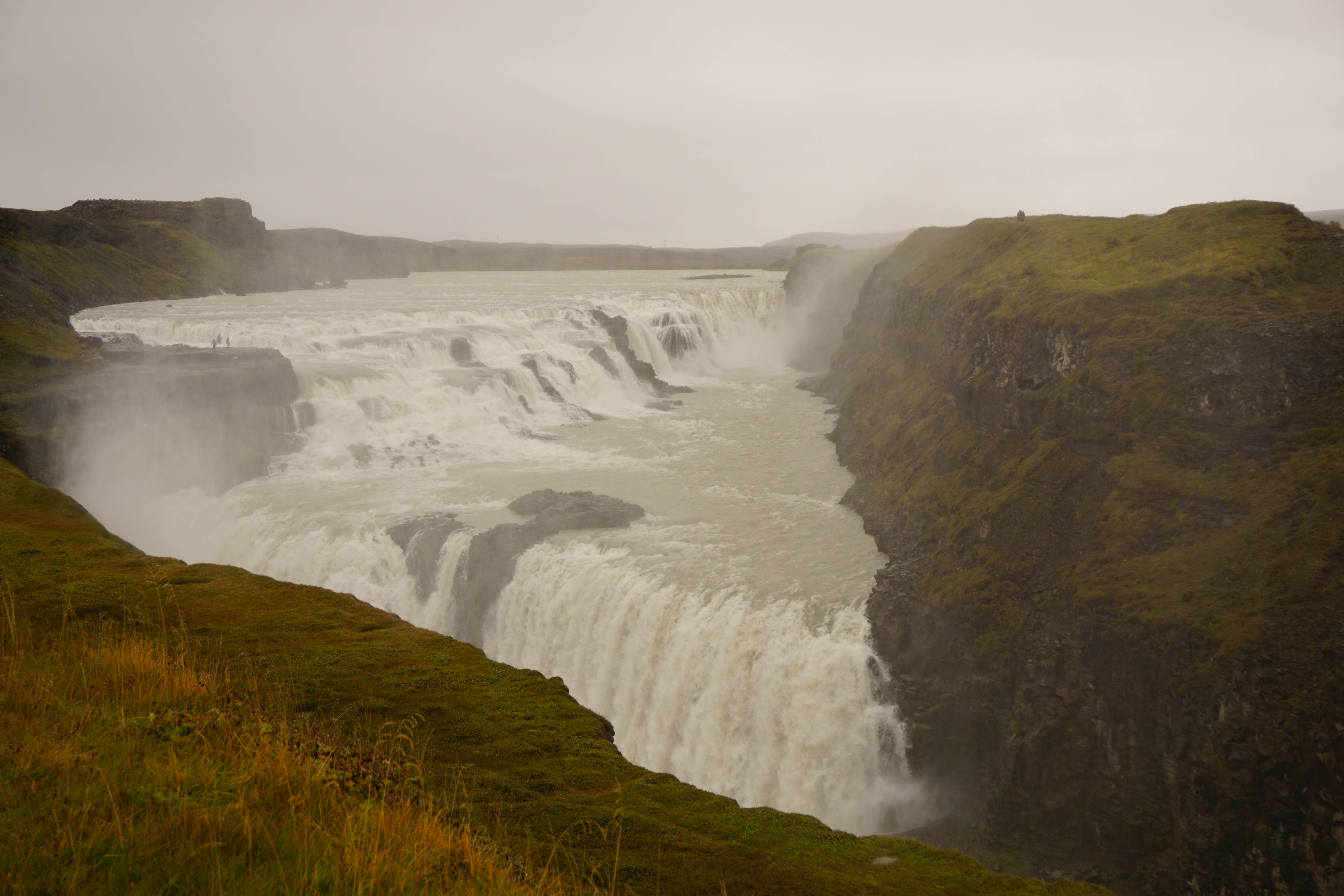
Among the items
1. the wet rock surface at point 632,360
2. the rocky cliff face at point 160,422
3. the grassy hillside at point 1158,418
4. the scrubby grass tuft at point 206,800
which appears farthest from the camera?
the wet rock surface at point 632,360

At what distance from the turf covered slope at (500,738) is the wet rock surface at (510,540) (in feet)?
32.4

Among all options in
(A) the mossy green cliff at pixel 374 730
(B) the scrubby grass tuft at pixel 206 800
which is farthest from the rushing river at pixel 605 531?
(B) the scrubby grass tuft at pixel 206 800

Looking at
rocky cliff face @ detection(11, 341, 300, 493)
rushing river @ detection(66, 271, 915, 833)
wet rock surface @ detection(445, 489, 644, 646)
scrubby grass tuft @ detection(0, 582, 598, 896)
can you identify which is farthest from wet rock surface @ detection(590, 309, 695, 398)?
scrubby grass tuft @ detection(0, 582, 598, 896)

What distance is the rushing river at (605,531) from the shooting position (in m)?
14.0

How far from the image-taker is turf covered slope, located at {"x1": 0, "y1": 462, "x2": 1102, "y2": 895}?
437 centimetres

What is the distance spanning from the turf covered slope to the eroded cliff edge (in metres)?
6.12

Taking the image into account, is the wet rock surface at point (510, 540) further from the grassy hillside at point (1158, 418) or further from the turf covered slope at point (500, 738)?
the turf covered slope at point (500, 738)

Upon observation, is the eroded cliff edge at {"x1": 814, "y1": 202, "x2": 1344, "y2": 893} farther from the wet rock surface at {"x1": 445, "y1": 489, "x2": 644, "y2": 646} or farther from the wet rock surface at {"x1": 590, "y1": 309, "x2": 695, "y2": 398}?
the wet rock surface at {"x1": 590, "y1": 309, "x2": 695, "y2": 398}

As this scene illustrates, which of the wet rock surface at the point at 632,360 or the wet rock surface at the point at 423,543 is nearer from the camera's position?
the wet rock surface at the point at 423,543

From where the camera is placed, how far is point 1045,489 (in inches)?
583

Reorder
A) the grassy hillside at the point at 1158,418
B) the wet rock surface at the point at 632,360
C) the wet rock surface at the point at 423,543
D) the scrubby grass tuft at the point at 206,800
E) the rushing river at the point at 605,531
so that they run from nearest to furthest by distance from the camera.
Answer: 1. the scrubby grass tuft at the point at 206,800
2. the grassy hillside at the point at 1158,418
3. the rushing river at the point at 605,531
4. the wet rock surface at the point at 423,543
5. the wet rock surface at the point at 632,360

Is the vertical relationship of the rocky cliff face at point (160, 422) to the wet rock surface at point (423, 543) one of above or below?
above

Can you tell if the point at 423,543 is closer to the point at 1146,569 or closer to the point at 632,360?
the point at 1146,569

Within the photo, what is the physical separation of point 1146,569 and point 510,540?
1262 cm
